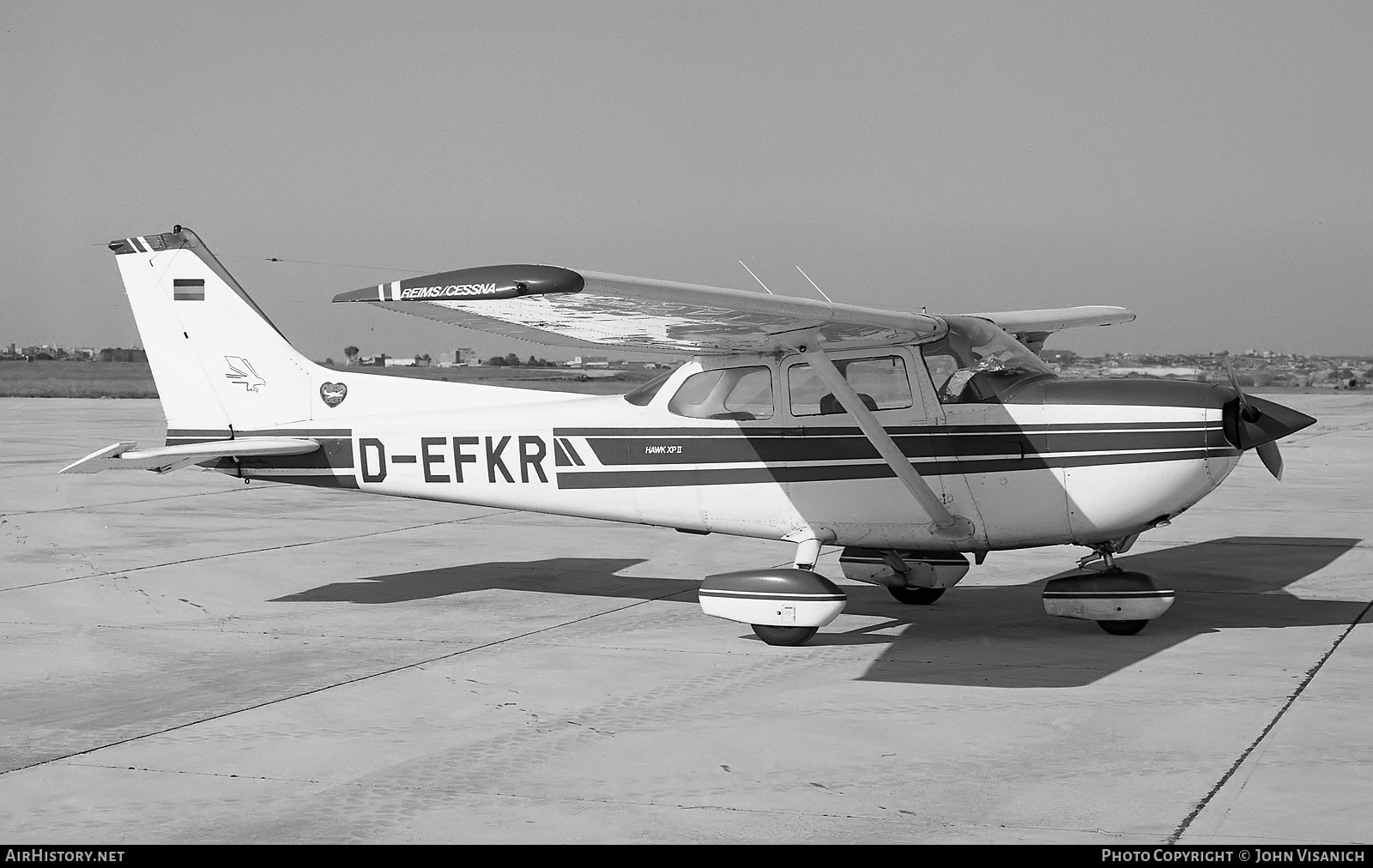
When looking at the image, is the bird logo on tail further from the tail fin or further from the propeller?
the propeller

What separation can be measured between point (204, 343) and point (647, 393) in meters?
4.01

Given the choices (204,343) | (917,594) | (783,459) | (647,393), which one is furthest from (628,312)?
(204,343)

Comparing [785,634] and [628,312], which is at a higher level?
[628,312]

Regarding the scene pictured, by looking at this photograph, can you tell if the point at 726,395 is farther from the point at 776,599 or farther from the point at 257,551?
the point at 257,551

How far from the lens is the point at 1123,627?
27.7 feet

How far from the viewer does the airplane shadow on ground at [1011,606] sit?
7688 millimetres

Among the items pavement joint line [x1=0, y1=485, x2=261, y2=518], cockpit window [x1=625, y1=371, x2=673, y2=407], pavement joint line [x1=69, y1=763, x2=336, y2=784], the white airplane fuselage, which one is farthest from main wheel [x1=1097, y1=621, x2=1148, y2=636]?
pavement joint line [x1=0, y1=485, x2=261, y2=518]

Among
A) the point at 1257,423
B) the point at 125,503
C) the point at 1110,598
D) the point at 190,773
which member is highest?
the point at 1257,423

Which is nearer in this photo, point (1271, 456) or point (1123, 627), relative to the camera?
point (1123, 627)

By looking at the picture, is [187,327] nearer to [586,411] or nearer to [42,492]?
[586,411]

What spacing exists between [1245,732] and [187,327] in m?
8.75

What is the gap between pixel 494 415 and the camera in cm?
1018

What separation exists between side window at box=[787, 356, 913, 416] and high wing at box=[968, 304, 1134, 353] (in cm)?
204
